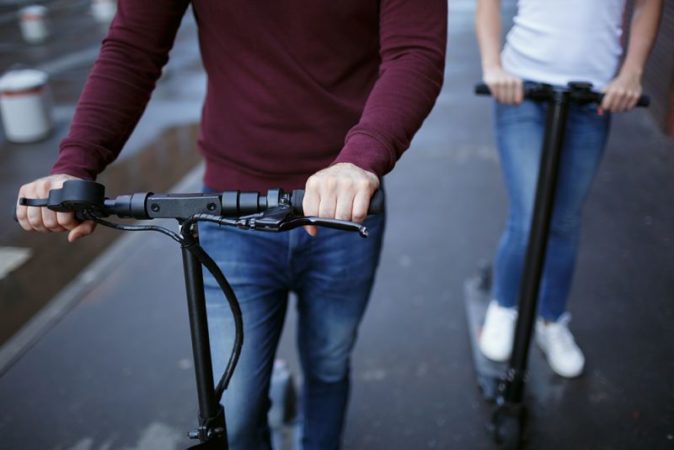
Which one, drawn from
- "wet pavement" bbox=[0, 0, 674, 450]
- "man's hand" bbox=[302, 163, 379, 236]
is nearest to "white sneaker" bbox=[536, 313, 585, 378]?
"wet pavement" bbox=[0, 0, 674, 450]

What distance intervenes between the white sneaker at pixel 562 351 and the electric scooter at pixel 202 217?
1962 mm

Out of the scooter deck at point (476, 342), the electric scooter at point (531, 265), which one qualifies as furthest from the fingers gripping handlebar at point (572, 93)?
the scooter deck at point (476, 342)

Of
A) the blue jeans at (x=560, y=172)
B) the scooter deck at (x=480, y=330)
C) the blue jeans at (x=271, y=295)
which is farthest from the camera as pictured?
the scooter deck at (x=480, y=330)

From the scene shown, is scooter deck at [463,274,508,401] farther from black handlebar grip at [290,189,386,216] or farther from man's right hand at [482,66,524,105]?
black handlebar grip at [290,189,386,216]

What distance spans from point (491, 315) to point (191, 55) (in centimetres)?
979

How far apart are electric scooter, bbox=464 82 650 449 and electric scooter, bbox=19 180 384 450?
45.0 inches

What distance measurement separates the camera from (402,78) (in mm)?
1427

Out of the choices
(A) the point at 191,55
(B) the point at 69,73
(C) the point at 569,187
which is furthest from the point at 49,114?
(C) the point at 569,187

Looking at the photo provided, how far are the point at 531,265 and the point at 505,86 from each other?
2.15 feet

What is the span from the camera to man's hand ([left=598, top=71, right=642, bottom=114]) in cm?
207

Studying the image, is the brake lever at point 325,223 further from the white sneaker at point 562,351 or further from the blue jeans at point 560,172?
the white sneaker at point 562,351

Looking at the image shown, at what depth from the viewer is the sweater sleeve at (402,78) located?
52.1 inches

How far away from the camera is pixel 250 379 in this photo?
67.7 inches

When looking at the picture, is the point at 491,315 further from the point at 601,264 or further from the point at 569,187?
the point at 601,264
